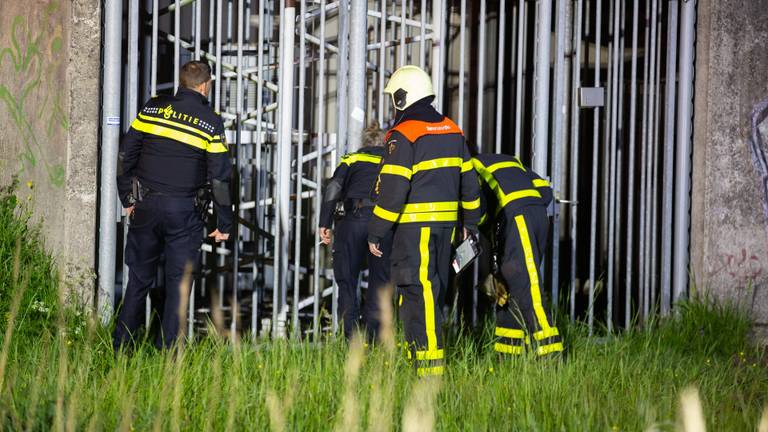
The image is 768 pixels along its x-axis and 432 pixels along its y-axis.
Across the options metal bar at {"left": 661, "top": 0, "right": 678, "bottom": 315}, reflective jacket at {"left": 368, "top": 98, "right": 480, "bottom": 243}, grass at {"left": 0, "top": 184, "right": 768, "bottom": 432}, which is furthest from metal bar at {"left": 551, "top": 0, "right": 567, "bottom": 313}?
reflective jacket at {"left": 368, "top": 98, "right": 480, "bottom": 243}

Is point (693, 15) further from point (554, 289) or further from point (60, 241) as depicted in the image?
point (60, 241)

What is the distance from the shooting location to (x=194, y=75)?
6746 mm

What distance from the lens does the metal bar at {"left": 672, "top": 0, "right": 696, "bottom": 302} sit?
27.5 ft

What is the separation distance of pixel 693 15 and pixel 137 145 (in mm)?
4230

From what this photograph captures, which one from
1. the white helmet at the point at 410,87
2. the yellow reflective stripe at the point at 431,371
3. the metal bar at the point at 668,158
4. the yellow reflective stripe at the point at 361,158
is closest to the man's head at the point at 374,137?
the yellow reflective stripe at the point at 361,158

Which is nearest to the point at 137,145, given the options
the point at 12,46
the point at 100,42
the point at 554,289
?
the point at 100,42

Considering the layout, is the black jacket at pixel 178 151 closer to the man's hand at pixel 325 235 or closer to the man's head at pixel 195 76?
the man's head at pixel 195 76

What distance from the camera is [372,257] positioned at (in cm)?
760

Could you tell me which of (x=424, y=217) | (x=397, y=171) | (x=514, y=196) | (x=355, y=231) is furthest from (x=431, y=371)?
(x=355, y=231)

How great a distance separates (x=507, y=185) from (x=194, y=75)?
1954 millimetres

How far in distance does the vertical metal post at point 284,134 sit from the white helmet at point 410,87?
1109 millimetres

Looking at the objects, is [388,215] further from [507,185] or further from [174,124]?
[174,124]

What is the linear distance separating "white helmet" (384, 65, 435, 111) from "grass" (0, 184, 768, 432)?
1.38 metres

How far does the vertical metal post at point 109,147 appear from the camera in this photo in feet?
23.0
